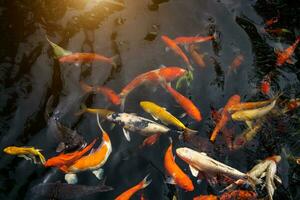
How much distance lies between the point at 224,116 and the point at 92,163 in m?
1.67

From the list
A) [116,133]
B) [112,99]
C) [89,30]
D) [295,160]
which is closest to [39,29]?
[89,30]

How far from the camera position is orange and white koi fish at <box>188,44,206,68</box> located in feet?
19.8

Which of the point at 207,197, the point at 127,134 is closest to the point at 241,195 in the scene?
the point at 207,197

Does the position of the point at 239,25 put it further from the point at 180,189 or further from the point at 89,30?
the point at 180,189

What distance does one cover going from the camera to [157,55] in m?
6.07

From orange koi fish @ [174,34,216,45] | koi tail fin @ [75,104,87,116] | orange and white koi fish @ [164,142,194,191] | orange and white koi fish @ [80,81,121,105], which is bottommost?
orange and white koi fish @ [164,142,194,191]

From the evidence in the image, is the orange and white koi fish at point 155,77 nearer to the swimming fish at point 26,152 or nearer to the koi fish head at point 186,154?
the koi fish head at point 186,154

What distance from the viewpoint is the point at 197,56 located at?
19.9 feet

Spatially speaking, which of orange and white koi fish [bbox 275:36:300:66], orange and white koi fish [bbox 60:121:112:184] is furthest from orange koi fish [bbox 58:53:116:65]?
orange and white koi fish [bbox 275:36:300:66]

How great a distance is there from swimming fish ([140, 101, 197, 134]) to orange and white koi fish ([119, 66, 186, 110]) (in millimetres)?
329

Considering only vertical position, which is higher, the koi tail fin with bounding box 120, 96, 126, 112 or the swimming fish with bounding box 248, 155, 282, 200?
the koi tail fin with bounding box 120, 96, 126, 112

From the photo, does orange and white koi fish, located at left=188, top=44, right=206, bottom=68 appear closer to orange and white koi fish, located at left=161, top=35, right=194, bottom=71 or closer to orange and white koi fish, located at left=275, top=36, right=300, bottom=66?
orange and white koi fish, located at left=161, top=35, right=194, bottom=71

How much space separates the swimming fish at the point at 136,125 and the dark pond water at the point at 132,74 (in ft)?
0.35

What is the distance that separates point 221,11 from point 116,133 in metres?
2.53
